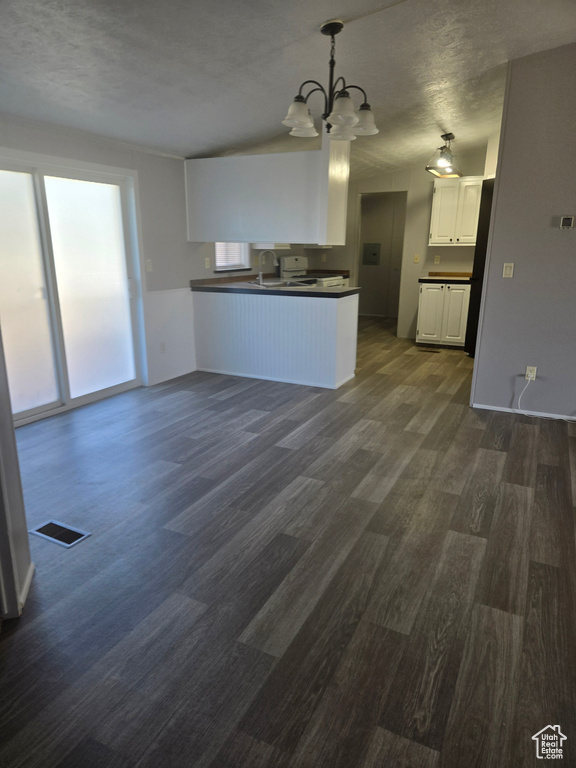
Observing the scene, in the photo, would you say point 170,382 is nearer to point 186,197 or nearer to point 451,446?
point 186,197

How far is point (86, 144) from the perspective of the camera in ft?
13.4

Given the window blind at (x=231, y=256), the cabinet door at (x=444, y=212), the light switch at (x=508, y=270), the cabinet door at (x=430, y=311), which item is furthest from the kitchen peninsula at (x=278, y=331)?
the cabinet door at (x=444, y=212)

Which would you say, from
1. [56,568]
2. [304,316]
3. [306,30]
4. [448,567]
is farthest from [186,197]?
[448,567]

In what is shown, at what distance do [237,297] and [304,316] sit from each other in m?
0.83

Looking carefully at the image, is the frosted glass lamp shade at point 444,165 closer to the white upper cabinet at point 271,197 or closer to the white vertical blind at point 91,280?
the white upper cabinet at point 271,197

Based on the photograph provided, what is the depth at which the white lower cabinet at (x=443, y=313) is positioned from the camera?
678 centimetres

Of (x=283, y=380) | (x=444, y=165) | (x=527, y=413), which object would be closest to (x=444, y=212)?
(x=444, y=165)

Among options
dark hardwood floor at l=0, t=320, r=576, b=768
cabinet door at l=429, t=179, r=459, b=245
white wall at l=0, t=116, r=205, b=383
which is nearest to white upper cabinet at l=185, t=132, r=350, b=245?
white wall at l=0, t=116, r=205, b=383

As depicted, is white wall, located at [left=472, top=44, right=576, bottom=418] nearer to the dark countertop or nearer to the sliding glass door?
the dark countertop

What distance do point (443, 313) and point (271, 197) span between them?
3.28m

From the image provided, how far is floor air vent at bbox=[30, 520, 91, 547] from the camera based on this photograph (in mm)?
2395

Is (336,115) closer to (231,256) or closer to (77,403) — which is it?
(77,403)

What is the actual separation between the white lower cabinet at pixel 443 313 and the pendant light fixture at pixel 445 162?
1459 millimetres

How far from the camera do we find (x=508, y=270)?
404 centimetres
